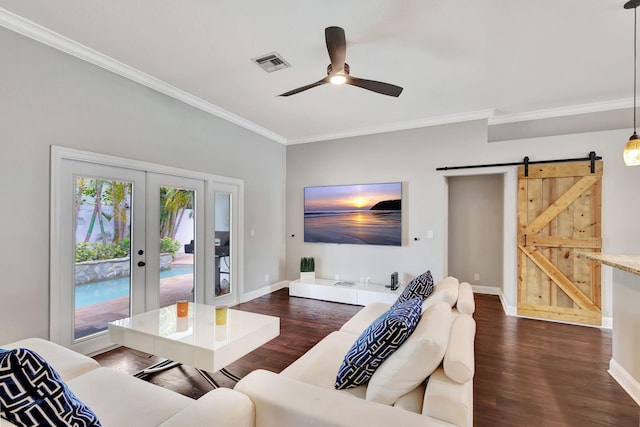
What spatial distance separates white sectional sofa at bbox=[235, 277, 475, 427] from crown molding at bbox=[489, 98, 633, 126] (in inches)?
157

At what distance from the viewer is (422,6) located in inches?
90.5

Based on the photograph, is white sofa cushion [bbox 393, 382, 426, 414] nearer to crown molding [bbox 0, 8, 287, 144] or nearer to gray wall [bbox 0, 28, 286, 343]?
gray wall [bbox 0, 28, 286, 343]

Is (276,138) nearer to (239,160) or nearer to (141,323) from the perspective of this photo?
(239,160)

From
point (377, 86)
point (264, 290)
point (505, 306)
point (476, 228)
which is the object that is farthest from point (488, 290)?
point (377, 86)

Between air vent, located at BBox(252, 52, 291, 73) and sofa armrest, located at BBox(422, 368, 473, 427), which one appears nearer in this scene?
sofa armrest, located at BBox(422, 368, 473, 427)

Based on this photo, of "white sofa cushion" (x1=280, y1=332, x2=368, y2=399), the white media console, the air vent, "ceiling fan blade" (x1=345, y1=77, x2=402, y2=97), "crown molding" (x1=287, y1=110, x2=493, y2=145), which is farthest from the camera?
the white media console

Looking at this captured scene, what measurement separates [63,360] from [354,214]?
4.15 metres

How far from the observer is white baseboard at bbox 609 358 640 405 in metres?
2.30

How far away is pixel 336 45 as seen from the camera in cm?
235

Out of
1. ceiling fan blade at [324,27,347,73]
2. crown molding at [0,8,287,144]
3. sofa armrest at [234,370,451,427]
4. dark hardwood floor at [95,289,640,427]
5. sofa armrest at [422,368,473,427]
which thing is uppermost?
crown molding at [0,8,287,144]

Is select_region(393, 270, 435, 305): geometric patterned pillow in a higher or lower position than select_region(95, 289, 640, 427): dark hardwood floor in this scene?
higher

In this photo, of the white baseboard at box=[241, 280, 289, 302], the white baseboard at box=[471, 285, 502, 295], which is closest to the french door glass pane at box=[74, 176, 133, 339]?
the white baseboard at box=[241, 280, 289, 302]

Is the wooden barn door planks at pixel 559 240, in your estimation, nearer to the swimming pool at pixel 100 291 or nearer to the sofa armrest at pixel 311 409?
the sofa armrest at pixel 311 409

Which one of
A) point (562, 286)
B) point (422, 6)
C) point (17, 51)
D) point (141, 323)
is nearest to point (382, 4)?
point (422, 6)
